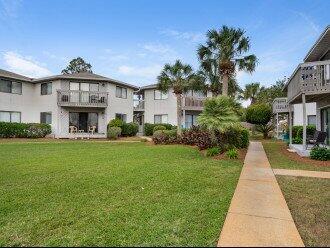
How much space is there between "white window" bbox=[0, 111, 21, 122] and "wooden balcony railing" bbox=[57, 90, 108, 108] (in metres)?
4.96

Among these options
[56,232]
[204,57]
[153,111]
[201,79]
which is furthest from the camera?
[153,111]

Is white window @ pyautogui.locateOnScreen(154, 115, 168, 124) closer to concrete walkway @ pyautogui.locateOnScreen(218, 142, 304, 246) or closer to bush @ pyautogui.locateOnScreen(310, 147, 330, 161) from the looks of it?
bush @ pyautogui.locateOnScreen(310, 147, 330, 161)

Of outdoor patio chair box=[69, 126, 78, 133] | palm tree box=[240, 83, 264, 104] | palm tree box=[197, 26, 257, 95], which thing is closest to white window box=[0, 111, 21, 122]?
outdoor patio chair box=[69, 126, 78, 133]

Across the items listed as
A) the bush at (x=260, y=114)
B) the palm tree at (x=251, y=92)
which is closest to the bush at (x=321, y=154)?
the bush at (x=260, y=114)

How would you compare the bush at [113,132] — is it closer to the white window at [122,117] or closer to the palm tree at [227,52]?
the white window at [122,117]

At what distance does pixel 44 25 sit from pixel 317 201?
22577 millimetres

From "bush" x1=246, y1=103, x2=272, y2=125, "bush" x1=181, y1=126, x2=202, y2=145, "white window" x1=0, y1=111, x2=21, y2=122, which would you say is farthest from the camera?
"bush" x1=246, y1=103, x2=272, y2=125

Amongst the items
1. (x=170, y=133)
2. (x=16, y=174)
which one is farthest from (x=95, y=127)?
(x=16, y=174)

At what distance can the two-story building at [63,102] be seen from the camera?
96.2 feet

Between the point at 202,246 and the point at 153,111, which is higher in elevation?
the point at 153,111

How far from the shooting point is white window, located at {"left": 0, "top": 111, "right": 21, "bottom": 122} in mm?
28903

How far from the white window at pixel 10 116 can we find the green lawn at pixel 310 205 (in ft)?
91.0

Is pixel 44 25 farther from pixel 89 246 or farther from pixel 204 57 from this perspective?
pixel 89 246

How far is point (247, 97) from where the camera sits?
47.4 meters
